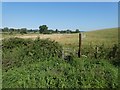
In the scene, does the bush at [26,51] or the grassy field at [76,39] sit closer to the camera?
the bush at [26,51]

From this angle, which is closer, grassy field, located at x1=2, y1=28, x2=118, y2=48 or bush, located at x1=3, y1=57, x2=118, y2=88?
bush, located at x1=3, y1=57, x2=118, y2=88

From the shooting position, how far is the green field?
946 cm

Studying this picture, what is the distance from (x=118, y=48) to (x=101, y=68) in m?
2.98

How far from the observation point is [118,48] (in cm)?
1335

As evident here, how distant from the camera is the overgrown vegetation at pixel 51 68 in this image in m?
9.45

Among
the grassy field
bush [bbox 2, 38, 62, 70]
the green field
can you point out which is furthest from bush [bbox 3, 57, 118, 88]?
the grassy field

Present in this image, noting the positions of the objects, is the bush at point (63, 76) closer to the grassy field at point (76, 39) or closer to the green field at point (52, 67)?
the green field at point (52, 67)

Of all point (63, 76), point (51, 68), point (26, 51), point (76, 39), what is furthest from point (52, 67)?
point (76, 39)

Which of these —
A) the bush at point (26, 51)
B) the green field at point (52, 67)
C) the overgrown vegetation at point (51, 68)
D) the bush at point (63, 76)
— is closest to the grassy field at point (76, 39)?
the bush at point (26, 51)

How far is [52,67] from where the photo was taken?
35.7 feet

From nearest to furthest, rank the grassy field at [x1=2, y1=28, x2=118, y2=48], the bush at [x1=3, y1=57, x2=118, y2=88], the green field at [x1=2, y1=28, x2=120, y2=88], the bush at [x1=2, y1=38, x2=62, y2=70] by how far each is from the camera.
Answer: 1. the bush at [x1=3, y1=57, x2=118, y2=88]
2. the green field at [x1=2, y1=28, x2=120, y2=88]
3. the bush at [x1=2, y1=38, x2=62, y2=70]
4. the grassy field at [x1=2, y1=28, x2=118, y2=48]

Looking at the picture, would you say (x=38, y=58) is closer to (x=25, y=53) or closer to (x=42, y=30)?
(x=25, y=53)

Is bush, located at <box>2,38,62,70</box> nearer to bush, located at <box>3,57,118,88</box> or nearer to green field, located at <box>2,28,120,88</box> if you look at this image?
green field, located at <box>2,28,120,88</box>

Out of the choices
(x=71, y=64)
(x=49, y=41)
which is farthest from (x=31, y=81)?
(x=49, y=41)
